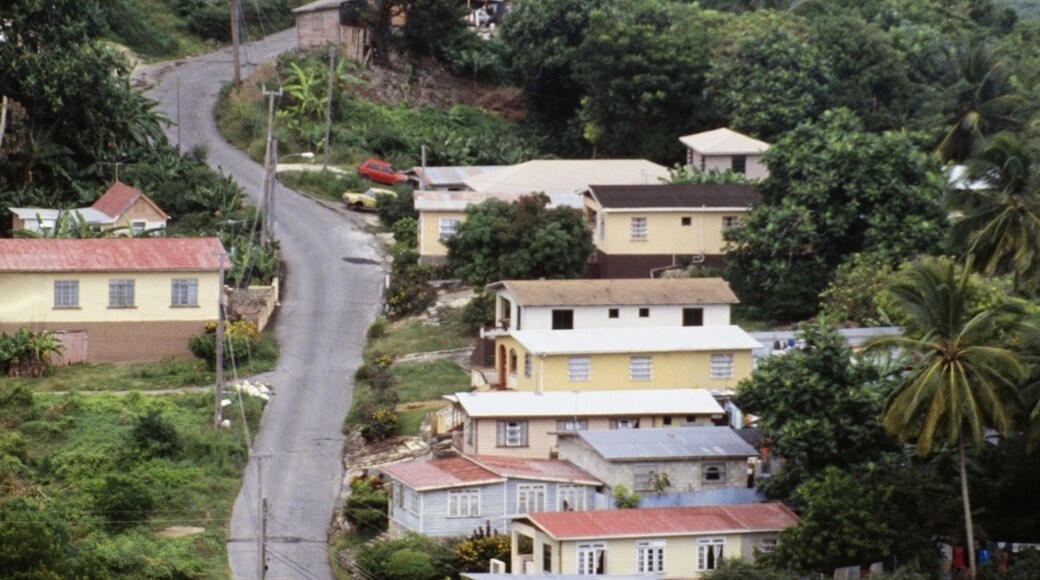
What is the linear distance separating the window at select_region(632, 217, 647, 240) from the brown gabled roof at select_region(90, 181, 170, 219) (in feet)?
53.7

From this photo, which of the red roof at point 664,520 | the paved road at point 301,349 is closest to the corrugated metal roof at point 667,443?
the red roof at point 664,520

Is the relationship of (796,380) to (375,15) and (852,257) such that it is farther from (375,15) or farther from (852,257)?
(375,15)

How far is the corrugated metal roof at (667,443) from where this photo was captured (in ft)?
211

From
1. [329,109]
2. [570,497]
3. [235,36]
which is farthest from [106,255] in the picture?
[235,36]

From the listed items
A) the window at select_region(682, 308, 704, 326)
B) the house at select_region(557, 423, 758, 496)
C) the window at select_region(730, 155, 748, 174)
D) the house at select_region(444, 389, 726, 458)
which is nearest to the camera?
the house at select_region(557, 423, 758, 496)

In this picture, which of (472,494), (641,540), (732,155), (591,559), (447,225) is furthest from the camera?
(732,155)

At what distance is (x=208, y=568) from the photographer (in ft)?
200

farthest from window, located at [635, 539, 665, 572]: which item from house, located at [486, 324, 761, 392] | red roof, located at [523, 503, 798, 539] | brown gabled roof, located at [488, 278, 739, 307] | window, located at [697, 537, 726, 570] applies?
brown gabled roof, located at [488, 278, 739, 307]

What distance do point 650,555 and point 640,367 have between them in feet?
38.9

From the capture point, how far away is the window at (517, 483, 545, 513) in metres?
64.1

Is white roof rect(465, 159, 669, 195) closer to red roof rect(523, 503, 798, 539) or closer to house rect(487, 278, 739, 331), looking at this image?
house rect(487, 278, 739, 331)

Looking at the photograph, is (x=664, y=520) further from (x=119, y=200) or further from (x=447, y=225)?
(x=119, y=200)

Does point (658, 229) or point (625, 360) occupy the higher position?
point (658, 229)

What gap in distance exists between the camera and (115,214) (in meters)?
86.2
